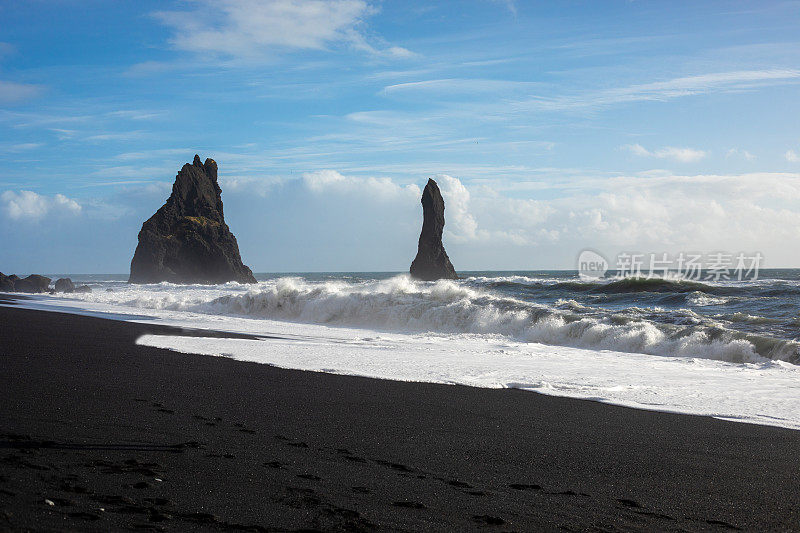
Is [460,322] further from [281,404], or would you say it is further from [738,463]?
[738,463]

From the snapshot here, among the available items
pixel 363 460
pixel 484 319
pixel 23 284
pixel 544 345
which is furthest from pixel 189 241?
pixel 363 460

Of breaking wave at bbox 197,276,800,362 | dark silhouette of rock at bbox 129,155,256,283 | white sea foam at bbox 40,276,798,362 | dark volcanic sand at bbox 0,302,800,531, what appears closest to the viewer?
dark volcanic sand at bbox 0,302,800,531

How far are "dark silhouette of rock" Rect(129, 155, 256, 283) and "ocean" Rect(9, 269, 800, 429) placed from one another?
2192 inches

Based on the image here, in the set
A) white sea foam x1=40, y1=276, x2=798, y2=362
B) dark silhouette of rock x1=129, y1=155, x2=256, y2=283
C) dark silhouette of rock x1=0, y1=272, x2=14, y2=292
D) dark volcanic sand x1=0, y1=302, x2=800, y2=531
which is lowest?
dark silhouette of rock x1=0, y1=272, x2=14, y2=292

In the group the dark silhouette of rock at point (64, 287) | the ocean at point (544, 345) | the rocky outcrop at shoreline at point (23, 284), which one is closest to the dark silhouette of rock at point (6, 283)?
the rocky outcrop at shoreline at point (23, 284)

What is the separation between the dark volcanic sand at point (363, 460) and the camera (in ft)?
10.3

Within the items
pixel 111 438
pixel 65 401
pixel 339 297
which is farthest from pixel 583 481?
pixel 339 297

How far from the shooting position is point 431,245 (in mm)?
64000

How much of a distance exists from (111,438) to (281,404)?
1812mm

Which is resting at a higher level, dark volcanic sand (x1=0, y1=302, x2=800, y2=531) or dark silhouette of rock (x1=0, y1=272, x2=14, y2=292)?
dark volcanic sand (x1=0, y1=302, x2=800, y2=531)

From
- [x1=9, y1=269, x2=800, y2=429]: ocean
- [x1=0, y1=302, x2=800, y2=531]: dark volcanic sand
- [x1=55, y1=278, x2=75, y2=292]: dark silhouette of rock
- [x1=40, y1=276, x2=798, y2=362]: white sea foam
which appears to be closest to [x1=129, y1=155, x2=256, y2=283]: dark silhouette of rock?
[x1=55, y1=278, x2=75, y2=292]: dark silhouette of rock

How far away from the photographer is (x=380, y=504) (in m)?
3.31

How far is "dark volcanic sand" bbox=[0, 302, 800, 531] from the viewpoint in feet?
10.3

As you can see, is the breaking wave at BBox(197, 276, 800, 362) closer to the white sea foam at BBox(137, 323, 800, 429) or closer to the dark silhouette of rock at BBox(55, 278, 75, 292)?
the white sea foam at BBox(137, 323, 800, 429)
